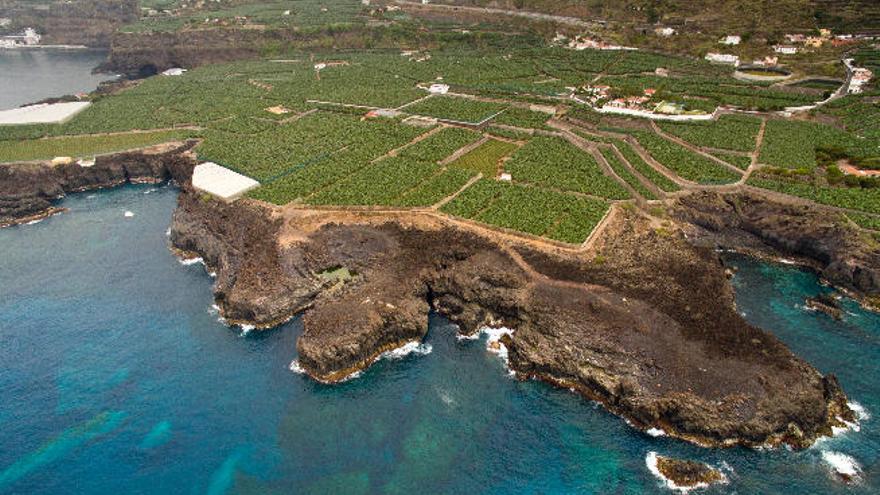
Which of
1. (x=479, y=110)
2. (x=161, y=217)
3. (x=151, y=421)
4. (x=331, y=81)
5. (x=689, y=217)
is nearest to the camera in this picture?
(x=151, y=421)

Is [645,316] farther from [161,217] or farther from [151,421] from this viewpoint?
[161,217]

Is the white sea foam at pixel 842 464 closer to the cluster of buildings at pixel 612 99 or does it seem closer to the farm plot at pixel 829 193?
the farm plot at pixel 829 193

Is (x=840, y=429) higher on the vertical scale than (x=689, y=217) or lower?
lower

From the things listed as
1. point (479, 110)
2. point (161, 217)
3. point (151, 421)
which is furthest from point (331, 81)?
point (151, 421)

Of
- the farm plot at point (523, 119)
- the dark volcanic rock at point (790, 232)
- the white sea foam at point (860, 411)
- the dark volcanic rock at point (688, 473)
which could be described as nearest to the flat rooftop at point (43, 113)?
the farm plot at point (523, 119)

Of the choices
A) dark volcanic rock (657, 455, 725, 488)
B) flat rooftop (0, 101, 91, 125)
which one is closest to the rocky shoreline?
dark volcanic rock (657, 455, 725, 488)

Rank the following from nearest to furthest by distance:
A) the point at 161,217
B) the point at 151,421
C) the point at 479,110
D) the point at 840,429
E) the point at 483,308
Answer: the point at 840,429 → the point at 151,421 → the point at 483,308 → the point at 161,217 → the point at 479,110

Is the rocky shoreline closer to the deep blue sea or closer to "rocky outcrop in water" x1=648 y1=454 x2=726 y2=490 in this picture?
the deep blue sea
